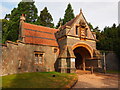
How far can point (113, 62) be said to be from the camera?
2675cm

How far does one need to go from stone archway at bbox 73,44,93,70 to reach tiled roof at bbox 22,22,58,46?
186 inches

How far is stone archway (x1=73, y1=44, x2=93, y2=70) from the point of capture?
20.0 m

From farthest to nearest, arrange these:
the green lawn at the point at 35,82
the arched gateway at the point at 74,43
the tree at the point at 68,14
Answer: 1. the tree at the point at 68,14
2. the arched gateway at the point at 74,43
3. the green lawn at the point at 35,82

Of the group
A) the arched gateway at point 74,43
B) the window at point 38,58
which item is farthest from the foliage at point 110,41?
the window at point 38,58

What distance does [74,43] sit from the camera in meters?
18.8

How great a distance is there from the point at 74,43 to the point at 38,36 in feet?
21.0

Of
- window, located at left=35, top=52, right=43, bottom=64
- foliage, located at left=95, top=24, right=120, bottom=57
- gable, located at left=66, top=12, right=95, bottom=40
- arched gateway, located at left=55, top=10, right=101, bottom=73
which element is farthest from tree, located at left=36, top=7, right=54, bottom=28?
window, located at left=35, top=52, right=43, bottom=64

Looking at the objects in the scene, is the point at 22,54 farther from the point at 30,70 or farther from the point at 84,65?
the point at 84,65

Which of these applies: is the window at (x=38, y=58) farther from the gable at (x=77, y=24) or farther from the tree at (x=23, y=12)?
the tree at (x=23, y=12)

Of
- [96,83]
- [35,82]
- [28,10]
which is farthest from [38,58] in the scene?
[28,10]

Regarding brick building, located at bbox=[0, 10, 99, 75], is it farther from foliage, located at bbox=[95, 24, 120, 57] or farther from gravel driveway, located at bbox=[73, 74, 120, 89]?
foliage, located at bbox=[95, 24, 120, 57]

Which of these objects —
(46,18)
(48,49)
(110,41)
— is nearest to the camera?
(48,49)

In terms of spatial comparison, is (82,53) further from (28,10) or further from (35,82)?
(28,10)

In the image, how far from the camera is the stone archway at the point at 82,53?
65.5ft
